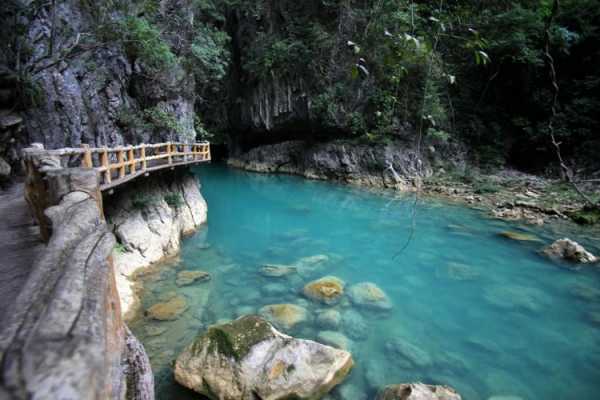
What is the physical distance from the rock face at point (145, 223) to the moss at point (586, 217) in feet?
43.1

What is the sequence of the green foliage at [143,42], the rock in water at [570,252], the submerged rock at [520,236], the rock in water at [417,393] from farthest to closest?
the submerged rock at [520,236] < the green foliage at [143,42] < the rock in water at [570,252] < the rock in water at [417,393]

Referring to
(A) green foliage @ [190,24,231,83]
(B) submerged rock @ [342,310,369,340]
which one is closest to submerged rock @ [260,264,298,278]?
(B) submerged rock @ [342,310,369,340]

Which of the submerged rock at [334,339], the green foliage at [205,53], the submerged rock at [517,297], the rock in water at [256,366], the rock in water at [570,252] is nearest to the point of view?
the rock in water at [256,366]

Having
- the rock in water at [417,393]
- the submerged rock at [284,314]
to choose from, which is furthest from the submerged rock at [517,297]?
the submerged rock at [284,314]

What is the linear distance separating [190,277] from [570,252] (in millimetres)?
9336

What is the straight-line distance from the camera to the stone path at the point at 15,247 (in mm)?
2434

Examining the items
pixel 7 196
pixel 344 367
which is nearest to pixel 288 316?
pixel 344 367

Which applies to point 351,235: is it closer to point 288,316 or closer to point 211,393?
point 288,316

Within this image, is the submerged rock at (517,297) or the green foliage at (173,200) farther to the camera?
the green foliage at (173,200)

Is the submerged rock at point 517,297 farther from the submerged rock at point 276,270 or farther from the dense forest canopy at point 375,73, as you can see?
the dense forest canopy at point 375,73

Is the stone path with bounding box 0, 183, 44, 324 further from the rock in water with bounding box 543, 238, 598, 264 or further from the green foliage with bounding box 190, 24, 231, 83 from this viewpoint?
the rock in water with bounding box 543, 238, 598, 264

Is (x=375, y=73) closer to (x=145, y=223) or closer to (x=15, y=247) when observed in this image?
(x=145, y=223)

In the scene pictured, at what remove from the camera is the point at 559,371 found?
448 cm

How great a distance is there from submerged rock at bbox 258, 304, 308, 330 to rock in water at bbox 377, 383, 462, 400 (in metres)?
1.96
